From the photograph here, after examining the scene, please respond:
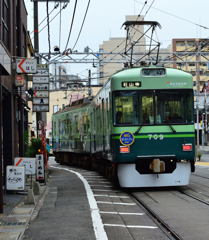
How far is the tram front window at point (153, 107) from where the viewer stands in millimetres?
13406

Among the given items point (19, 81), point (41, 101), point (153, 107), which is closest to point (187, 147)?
point (153, 107)

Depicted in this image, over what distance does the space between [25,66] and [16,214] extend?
681cm

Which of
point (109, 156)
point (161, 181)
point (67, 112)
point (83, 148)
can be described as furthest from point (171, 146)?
point (67, 112)

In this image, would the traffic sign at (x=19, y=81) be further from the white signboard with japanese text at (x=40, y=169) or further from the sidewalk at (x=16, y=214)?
the sidewalk at (x=16, y=214)

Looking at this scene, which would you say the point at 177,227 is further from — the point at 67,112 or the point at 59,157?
the point at 59,157

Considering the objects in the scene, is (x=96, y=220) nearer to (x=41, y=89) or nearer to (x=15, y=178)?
(x=15, y=178)

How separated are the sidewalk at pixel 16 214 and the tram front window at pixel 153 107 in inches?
127

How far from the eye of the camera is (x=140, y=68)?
45.1ft

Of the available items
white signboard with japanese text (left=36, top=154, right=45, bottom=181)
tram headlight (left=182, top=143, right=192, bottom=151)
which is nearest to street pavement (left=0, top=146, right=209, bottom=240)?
white signboard with japanese text (left=36, top=154, right=45, bottom=181)

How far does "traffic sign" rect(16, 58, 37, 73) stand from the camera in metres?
15.8

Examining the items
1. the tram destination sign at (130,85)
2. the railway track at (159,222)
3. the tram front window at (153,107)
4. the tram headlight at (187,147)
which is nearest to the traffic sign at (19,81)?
the tram front window at (153,107)

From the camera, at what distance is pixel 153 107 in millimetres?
13477

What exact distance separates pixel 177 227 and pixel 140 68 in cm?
658

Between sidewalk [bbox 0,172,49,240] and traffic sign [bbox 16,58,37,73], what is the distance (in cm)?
402
